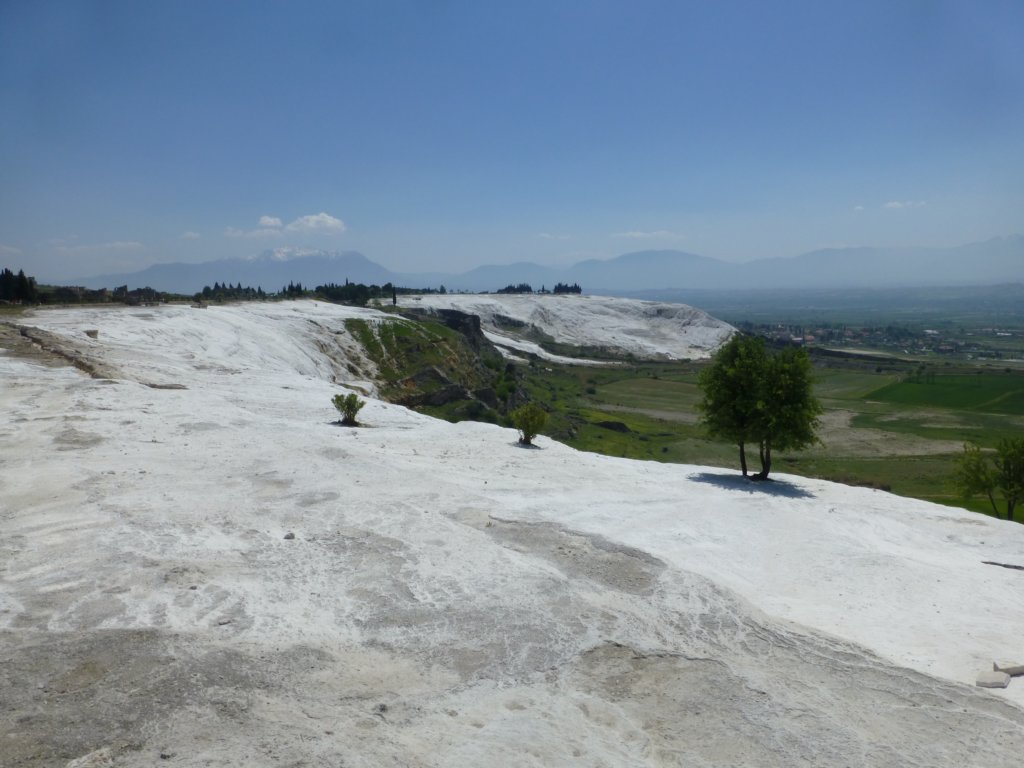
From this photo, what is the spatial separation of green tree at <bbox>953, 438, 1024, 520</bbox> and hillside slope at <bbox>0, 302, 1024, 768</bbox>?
10554mm

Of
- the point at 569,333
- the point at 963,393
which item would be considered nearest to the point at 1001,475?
the point at 963,393

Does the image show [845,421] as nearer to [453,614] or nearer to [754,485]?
[754,485]

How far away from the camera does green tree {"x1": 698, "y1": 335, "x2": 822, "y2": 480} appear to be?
2719 cm

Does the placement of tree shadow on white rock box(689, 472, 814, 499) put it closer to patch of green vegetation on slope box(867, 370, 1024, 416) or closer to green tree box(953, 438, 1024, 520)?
green tree box(953, 438, 1024, 520)

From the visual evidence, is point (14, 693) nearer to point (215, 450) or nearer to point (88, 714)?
point (88, 714)

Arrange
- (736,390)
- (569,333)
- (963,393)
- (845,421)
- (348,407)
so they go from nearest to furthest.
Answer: (348,407)
(736,390)
(845,421)
(963,393)
(569,333)

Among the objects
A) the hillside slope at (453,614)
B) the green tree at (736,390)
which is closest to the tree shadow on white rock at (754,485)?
the green tree at (736,390)

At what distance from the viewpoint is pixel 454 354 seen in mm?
74375

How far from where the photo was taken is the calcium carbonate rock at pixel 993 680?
33.5 feet

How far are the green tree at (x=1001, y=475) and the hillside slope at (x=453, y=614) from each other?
34.6 ft

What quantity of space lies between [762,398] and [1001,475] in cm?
1308

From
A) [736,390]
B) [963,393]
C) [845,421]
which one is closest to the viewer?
[736,390]

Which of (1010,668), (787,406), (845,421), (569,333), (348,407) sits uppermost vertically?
(569,333)

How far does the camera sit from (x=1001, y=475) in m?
29.8
